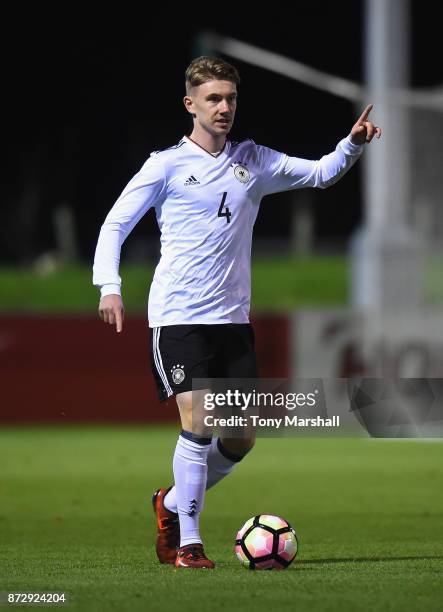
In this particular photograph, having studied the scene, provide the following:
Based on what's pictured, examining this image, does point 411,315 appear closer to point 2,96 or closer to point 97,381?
point 97,381

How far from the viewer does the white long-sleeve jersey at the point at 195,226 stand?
282 inches

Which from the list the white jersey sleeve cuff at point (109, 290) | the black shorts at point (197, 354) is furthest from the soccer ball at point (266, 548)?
the white jersey sleeve cuff at point (109, 290)

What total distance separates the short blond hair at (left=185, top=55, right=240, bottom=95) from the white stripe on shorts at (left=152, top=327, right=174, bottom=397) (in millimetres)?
1104

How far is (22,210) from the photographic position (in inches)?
1276

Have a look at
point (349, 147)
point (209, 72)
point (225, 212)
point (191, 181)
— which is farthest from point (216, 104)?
point (349, 147)

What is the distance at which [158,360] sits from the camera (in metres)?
7.18

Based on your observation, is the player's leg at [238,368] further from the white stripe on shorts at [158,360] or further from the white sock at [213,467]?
the white stripe on shorts at [158,360]

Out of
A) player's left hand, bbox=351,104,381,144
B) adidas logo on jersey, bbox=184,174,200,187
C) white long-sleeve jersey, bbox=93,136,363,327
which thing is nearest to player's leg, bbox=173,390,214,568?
white long-sleeve jersey, bbox=93,136,363,327

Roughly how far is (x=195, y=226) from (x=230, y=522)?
305cm

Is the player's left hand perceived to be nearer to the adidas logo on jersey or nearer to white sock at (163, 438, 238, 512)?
the adidas logo on jersey

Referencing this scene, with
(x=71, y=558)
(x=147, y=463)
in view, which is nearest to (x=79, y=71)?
(x=147, y=463)

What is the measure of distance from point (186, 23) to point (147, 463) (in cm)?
2178

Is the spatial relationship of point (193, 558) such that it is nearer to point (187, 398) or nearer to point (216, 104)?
point (187, 398)

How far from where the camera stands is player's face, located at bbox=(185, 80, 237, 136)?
7.17m
